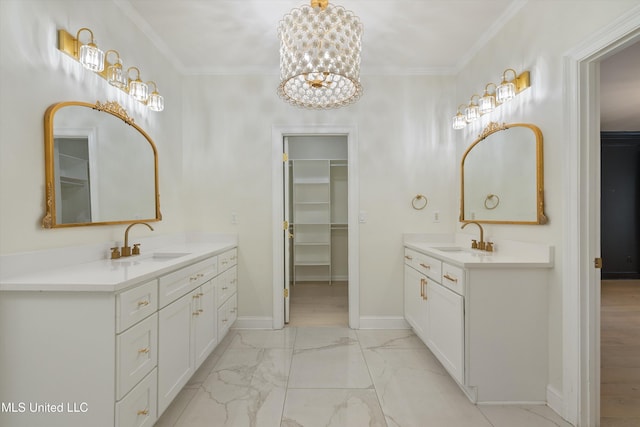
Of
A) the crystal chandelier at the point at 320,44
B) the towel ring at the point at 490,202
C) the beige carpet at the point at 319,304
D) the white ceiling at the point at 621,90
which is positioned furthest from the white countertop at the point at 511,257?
the white ceiling at the point at 621,90

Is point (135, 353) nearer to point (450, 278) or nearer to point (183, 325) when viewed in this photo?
point (183, 325)

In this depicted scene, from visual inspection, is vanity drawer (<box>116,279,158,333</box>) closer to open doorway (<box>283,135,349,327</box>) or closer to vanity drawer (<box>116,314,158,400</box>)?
vanity drawer (<box>116,314,158,400</box>)

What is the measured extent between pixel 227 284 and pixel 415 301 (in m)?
1.72

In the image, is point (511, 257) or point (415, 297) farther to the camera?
point (415, 297)

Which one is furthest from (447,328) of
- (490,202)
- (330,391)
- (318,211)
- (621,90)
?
(621,90)

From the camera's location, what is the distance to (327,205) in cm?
517

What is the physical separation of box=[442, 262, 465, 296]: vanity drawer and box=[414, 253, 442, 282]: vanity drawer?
3.3 inches

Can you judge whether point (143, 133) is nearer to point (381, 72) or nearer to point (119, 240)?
point (119, 240)

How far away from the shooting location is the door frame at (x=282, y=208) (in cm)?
314

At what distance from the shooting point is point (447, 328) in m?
2.12

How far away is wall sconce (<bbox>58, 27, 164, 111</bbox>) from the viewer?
5.53ft

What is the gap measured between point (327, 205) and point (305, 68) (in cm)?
359

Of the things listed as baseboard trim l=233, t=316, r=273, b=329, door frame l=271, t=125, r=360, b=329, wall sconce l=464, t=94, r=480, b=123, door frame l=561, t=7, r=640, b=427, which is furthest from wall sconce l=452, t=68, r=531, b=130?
baseboard trim l=233, t=316, r=273, b=329

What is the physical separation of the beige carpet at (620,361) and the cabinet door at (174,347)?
244cm
